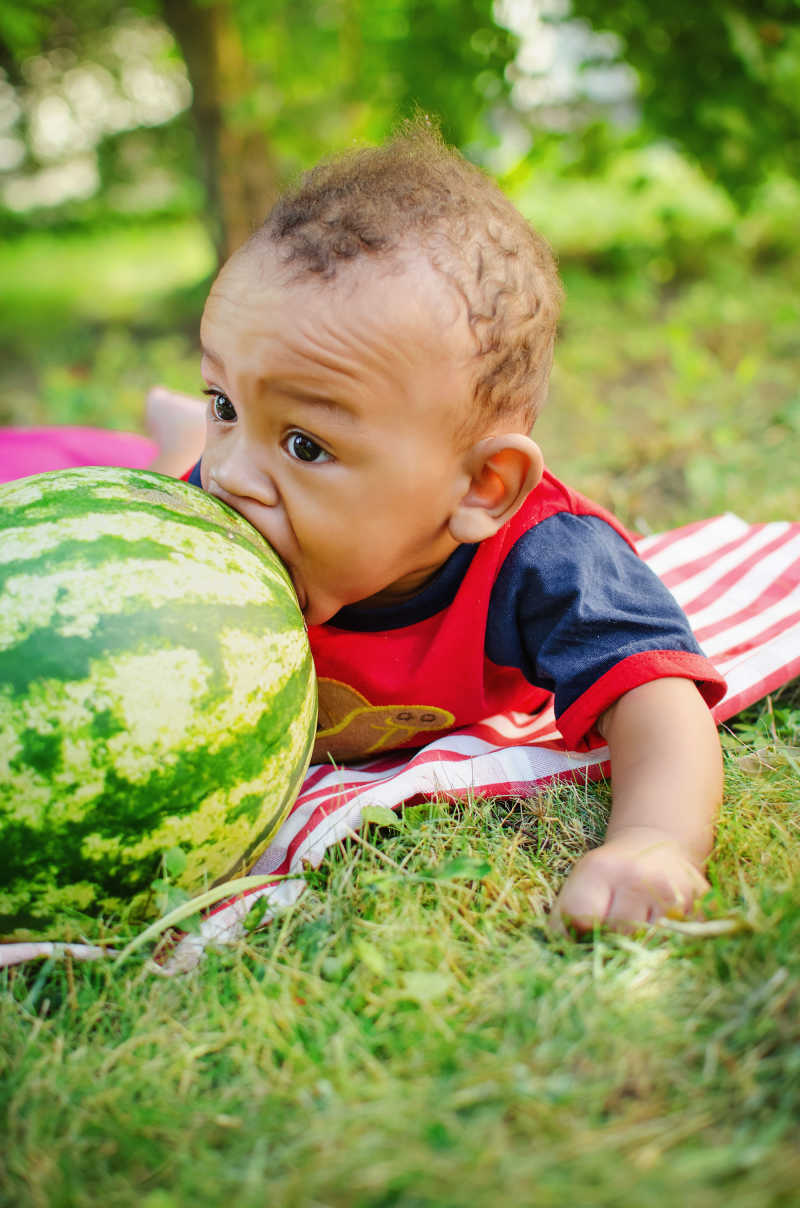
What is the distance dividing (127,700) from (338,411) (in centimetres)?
68

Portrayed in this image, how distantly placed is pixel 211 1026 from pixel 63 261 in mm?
12721

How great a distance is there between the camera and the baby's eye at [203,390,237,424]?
78.0 inches

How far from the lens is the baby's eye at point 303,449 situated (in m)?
1.87

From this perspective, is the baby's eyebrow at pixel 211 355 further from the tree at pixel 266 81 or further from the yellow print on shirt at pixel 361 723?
the tree at pixel 266 81

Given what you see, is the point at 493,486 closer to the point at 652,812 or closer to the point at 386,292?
the point at 386,292

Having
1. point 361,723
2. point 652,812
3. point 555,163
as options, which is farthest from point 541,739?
point 555,163

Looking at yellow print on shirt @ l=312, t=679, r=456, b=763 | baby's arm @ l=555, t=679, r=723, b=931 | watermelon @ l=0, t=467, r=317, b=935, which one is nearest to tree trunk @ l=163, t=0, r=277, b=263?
yellow print on shirt @ l=312, t=679, r=456, b=763

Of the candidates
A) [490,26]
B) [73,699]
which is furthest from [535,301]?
[490,26]

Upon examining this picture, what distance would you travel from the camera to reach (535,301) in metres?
1.95

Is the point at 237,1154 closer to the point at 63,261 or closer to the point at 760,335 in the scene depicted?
the point at 760,335

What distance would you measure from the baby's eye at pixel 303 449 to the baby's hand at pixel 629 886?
0.89 metres

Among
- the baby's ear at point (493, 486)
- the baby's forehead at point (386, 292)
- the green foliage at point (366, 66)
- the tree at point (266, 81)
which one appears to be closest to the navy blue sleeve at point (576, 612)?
the baby's ear at point (493, 486)

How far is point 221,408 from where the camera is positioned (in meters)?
2.00

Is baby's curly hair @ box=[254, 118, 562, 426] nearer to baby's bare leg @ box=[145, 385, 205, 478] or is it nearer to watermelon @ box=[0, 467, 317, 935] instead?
watermelon @ box=[0, 467, 317, 935]
